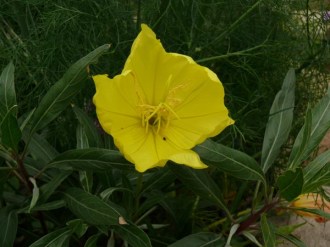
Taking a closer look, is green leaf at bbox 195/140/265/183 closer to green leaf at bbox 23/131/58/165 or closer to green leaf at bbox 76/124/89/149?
green leaf at bbox 76/124/89/149

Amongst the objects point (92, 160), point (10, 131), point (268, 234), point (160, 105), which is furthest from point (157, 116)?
point (268, 234)

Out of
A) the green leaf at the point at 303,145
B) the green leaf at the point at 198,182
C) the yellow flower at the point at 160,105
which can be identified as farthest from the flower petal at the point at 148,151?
the green leaf at the point at 303,145

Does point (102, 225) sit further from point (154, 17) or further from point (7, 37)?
point (7, 37)

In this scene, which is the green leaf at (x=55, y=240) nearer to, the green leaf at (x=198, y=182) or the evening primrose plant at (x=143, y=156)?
the evening primrose plant at (x=143, y=156)

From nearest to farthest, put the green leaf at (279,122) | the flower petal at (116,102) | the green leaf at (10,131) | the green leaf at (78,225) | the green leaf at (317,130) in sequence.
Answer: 1. the flower petal at (116,102)
2. the green leaf at (10,131)
3. the green leaf at (78,225)
4. the green leaf at (317,130)
5. the green leaf at (279,122)

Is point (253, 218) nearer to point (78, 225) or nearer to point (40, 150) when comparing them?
point (78, 225)

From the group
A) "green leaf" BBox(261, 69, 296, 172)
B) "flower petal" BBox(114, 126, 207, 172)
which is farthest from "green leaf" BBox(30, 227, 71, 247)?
"green leaf" BBox(261, 69, 296, 172)
